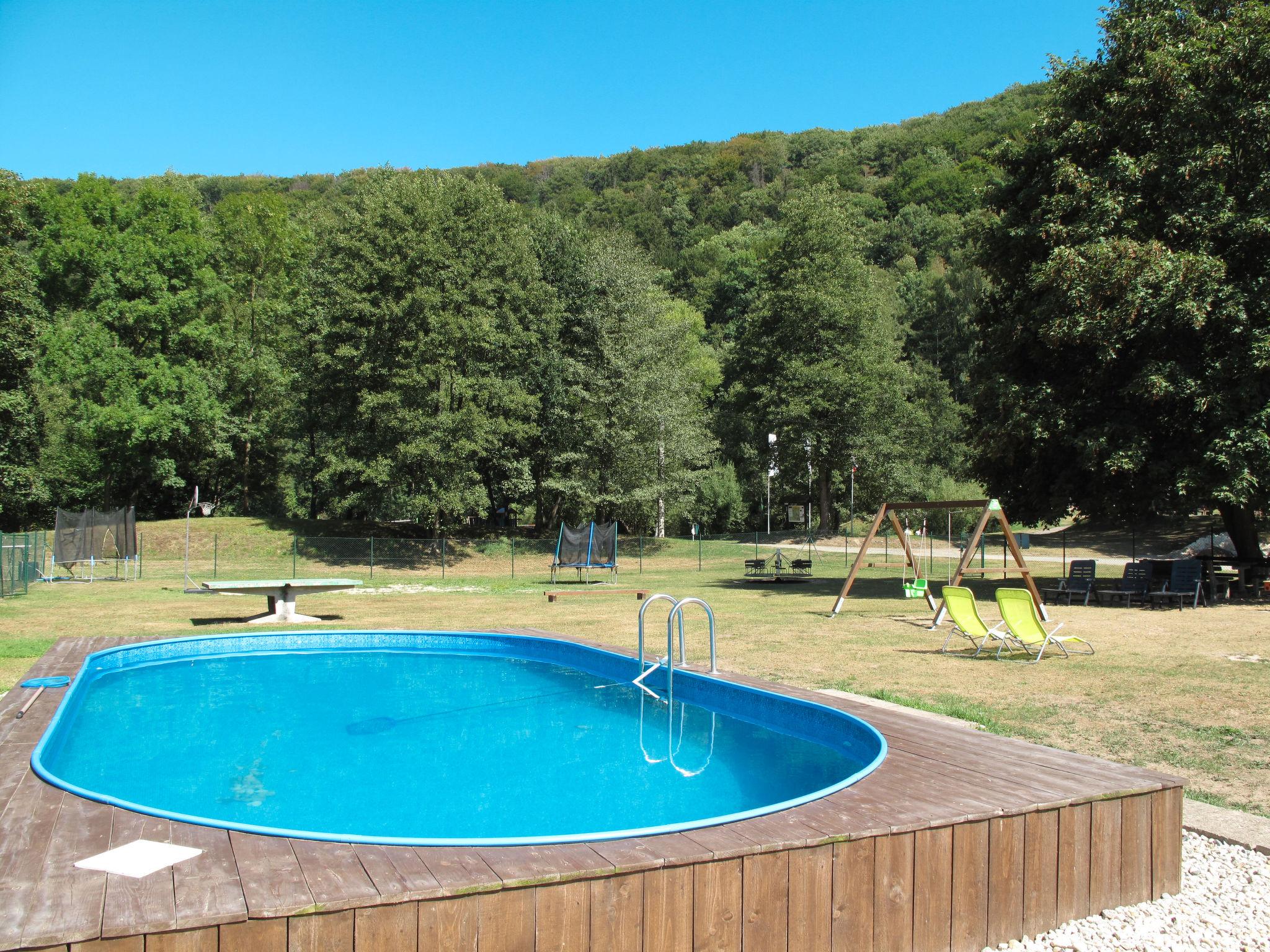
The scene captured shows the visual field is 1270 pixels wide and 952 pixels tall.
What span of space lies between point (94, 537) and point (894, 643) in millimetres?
22951

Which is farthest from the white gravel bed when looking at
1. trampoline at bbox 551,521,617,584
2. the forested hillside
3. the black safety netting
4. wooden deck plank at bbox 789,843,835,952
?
the forested hillside

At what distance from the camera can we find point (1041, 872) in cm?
435

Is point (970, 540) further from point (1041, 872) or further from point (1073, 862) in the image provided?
point (1041, 872)

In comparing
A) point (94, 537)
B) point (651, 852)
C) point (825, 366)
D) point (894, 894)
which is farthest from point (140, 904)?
point (825, 366)

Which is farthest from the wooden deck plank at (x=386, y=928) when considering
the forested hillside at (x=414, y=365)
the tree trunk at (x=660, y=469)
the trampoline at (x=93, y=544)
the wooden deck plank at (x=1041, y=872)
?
the tree trunk at (x=660, y=469)

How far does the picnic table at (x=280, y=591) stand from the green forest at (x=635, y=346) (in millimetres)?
14439

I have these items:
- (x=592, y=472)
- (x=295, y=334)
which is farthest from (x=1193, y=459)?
(x=295, y=334)

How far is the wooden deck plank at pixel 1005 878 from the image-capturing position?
13.7 feet

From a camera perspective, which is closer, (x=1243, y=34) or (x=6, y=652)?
(x=6, y=652)

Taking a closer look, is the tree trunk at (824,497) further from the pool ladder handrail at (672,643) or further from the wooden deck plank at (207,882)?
the wooden deck plank at (207,882)

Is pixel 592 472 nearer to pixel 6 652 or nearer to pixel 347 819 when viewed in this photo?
pixel 6 652

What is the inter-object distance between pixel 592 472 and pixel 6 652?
→ 25582mm

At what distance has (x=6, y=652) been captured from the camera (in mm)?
11352

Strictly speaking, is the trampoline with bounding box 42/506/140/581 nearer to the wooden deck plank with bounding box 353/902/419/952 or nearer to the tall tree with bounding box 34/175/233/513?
the tall tree with bounding box 34/175/233/513
